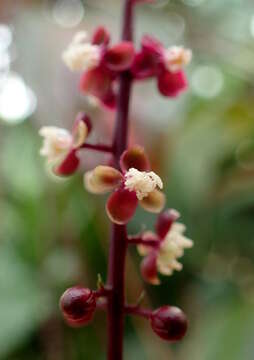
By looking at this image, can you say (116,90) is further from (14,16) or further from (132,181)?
(14,16)

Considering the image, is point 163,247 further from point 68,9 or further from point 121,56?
point 68,9

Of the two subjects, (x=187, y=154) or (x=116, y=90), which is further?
(x=187, y=154)

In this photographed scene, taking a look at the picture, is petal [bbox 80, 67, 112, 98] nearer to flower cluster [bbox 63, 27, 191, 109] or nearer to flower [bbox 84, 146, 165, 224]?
flower cluster [bbox 63, 27, 191, 109]

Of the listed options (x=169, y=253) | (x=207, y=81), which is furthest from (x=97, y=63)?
(x=207, y=81)

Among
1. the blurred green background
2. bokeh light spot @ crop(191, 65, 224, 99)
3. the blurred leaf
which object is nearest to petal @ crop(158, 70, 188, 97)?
the blurred green background

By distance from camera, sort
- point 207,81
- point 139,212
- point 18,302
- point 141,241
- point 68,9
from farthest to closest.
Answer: point 68,9
point 207,81
point 139,212
point 18,302
point 141,241

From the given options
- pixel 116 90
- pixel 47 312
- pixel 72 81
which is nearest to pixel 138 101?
pixel 72 81
